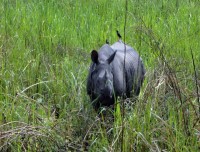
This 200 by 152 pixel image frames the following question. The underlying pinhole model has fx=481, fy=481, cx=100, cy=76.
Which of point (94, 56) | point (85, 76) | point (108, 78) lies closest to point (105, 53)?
point (94, 56)

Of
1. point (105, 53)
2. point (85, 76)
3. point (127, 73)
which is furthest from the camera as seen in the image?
point (85, 76)

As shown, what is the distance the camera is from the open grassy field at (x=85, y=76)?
140 inches

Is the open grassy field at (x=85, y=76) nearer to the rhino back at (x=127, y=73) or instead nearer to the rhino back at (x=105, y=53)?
the rhino back at (x=127, y=73)

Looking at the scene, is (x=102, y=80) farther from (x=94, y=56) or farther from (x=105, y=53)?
(x=105, y=53)

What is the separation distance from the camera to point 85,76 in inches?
212

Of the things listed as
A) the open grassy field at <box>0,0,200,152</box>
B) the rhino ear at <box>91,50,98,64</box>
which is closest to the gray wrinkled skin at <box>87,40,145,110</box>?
the rhino ear at <box>91,50,98,64</box>

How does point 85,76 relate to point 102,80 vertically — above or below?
below

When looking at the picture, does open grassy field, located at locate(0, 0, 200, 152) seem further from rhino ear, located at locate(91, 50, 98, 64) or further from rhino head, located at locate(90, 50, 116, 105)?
rhino ear, located at locate(91, 50, 98, 64)

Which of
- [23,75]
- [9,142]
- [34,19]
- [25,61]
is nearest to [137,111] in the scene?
[9,142]

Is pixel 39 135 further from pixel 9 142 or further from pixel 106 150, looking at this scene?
pixel 106 150

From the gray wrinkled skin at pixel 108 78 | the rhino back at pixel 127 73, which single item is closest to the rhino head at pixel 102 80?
the gray wrinkled skin at pixel 108 78

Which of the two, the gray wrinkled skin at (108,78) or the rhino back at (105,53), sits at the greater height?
the rhino back at (105,53)

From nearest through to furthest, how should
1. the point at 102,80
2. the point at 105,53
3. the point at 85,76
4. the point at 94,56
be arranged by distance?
→ the point at 102,80 < the point at 94,56 < the point at 105,53 < the point at 85,76

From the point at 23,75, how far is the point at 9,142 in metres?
1.68
